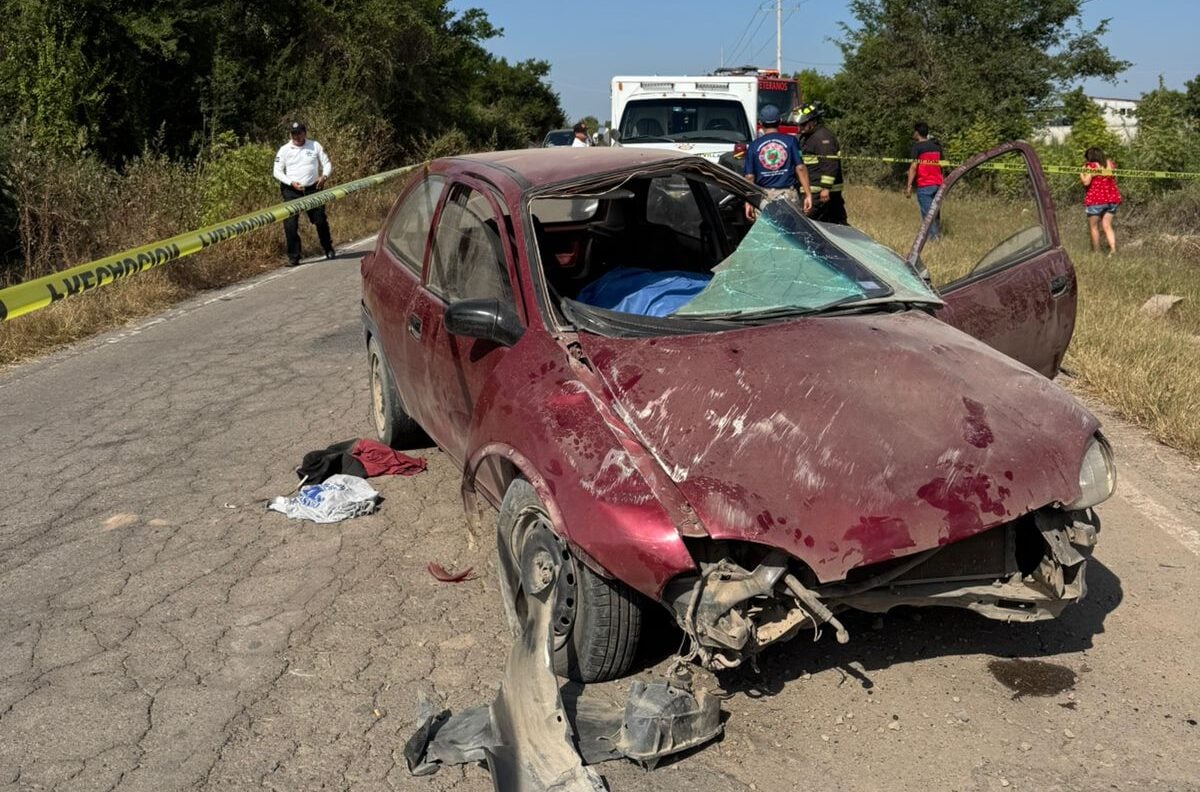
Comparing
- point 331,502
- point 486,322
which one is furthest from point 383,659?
point 331,502

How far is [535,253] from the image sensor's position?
432 cm

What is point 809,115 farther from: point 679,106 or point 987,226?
point 679,106

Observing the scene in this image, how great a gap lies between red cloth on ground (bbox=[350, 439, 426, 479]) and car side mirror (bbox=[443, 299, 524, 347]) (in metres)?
1.90

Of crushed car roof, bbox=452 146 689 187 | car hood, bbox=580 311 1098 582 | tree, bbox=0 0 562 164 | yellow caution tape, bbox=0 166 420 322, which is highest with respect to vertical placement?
tree, bbox=0 0 562 164

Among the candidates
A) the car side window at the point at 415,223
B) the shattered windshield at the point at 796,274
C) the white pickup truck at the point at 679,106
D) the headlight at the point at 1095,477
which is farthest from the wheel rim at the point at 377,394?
the white pickup truck at the point at 679,106

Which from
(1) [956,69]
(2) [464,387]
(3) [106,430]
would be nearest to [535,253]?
(2) [464,387]

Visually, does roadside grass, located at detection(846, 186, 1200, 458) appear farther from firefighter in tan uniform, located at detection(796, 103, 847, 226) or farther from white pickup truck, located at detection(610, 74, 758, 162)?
white pickup truck, located at detection(610, 74, 758, 162)

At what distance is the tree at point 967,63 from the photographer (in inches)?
1147

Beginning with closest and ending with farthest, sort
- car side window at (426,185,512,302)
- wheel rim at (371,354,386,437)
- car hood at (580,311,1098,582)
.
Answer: car hood at (580,311,1098,582), car side window at (426,185,512,302), wheel rim at (371,354,386,437)

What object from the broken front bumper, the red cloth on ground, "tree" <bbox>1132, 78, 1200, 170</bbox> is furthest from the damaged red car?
"tree" <bbox>1132, 78, 1200, 170</bbox>

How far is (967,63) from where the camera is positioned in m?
29.6

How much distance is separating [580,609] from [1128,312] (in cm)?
762

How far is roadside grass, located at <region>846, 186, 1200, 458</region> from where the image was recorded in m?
6.82

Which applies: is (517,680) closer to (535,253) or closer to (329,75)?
(535,253)
